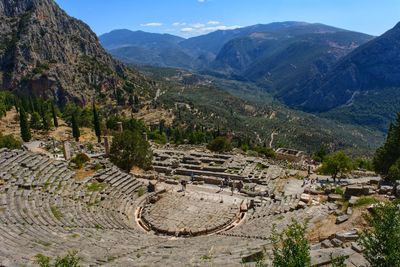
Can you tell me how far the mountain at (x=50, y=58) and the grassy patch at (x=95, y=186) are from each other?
11314 centimetres

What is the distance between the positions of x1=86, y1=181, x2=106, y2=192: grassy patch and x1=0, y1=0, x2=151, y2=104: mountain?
371 ft

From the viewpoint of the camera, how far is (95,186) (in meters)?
38.6

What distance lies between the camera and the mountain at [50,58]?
469ft

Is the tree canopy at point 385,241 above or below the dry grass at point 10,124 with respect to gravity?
above

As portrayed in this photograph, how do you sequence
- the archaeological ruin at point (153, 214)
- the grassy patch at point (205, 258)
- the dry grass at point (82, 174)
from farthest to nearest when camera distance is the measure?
1. the dry grass at point (82, 174)
2. the archaeological ruin at point (153, 214)
3. the grassy patch at point (205, 258)

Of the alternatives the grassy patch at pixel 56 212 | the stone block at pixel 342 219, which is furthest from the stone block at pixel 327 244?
the grassy patch at pixel 56 212

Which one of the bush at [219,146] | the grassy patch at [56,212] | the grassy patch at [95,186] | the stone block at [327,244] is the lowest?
the bush at [219,146]

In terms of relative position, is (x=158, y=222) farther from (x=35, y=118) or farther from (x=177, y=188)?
(x=35, y=118)

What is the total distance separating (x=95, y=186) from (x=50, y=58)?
132818mm

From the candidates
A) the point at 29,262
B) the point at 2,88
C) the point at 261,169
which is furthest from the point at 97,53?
the point at 29,262

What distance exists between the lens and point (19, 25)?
160m

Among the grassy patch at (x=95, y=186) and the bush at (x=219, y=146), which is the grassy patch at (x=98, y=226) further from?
the bush at (x=219, y=146)

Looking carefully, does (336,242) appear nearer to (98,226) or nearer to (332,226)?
(332,226)

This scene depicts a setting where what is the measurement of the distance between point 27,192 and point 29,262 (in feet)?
47.2
